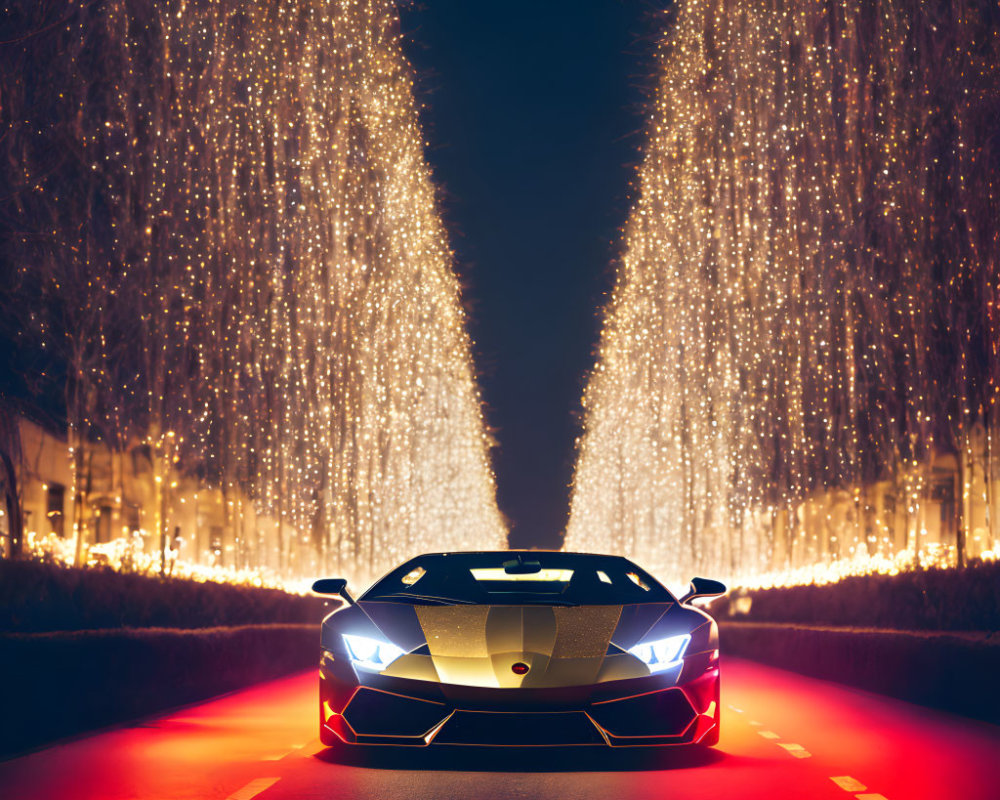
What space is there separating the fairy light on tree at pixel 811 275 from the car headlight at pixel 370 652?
1681 cm

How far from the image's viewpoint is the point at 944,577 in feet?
61.6

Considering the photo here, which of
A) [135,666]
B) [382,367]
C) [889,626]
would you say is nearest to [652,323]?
[382,367]

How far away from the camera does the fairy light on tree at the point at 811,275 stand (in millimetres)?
26047

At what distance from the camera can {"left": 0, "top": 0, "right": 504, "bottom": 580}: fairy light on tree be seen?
2966 cm

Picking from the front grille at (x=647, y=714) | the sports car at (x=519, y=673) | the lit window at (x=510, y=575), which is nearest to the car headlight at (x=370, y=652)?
the sports car at (x=519, y=673)

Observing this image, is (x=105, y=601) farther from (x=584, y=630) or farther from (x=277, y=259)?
(x=277, y=259)

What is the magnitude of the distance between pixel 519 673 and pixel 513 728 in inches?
11.6

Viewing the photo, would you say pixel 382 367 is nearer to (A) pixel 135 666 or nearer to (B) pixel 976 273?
(B) pixel 976 273

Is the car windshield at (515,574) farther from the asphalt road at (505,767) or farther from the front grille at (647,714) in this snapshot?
the asphalt road at (505,767)

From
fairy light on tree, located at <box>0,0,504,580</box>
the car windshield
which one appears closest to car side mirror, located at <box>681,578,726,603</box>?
the car windshield

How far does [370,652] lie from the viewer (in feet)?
29.4

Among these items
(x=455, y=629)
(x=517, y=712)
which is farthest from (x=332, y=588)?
(x=517, y=712)

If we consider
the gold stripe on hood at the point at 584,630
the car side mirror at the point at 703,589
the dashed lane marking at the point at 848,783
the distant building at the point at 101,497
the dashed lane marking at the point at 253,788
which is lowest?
the dashed lane marking at the point at 848,783

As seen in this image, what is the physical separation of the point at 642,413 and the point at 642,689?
2503 inches
